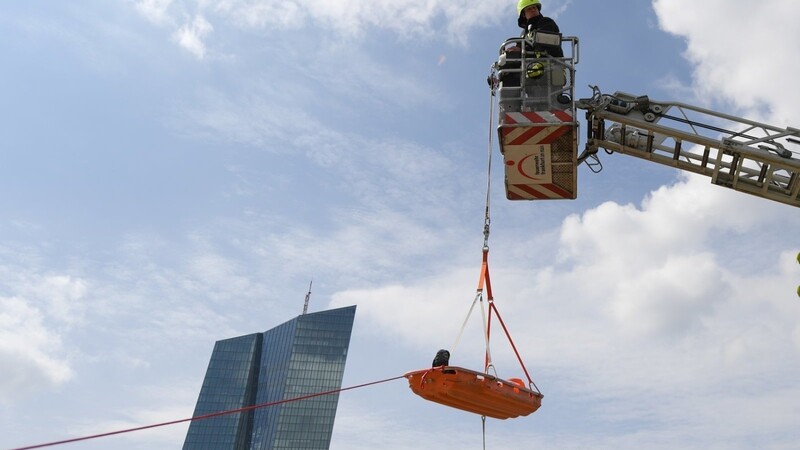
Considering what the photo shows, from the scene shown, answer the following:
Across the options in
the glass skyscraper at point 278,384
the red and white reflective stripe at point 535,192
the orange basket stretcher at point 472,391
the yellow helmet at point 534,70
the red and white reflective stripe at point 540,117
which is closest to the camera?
the orange basket stretcher at point 472,391

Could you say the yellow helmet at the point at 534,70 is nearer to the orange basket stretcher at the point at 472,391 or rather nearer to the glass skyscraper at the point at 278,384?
the orange basket stretcher at the point at 472,391

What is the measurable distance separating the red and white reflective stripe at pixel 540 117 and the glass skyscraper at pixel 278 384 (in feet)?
377

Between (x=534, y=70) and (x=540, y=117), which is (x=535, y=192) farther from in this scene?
(x=534, y=70)

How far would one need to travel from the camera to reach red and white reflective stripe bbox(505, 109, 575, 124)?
37.1 ft

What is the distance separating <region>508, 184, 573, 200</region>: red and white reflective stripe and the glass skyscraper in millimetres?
Answer: 113925

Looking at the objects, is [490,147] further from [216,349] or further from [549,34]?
[216,349]

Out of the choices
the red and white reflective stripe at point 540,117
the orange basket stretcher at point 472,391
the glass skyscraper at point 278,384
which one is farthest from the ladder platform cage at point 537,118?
the glass skyscraper at point 278,384

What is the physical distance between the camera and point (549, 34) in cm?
1198

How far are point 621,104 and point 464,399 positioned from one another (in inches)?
229

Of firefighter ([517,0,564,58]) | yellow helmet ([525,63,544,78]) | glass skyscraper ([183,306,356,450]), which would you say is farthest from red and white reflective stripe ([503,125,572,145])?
glass skyscraper ([183,306,356,450])

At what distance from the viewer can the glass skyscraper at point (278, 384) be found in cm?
12412

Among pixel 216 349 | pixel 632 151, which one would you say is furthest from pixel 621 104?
pixel 216 349

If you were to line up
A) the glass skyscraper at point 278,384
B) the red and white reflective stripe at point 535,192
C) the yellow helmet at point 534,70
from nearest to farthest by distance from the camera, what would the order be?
the yellow helmet at point 534,70 < the red and white reflective stripe at point 535,192 < the glass skyscraper at point 278,384

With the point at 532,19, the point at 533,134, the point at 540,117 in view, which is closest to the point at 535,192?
the point at 533,134
